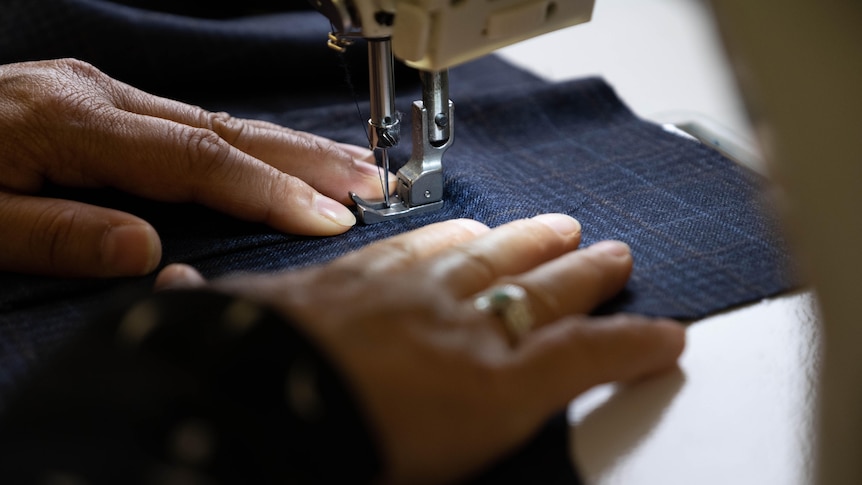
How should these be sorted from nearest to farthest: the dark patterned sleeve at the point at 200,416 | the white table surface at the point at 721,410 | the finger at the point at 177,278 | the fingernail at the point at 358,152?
1. the dark patterned sleeve at the point at 200,416
2. the white table surface at the point at 721,410
3. the finger at the point at 177,278
4. the fingernail at the point at 358,152

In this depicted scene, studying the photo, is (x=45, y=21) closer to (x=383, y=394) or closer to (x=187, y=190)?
(x=187, y=190)

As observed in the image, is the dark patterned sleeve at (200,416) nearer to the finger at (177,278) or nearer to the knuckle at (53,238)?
the finger at (177,278)

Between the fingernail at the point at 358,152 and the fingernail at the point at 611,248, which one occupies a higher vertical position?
the fingernail at the point at 611,248

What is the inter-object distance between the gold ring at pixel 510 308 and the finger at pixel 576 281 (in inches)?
0.9

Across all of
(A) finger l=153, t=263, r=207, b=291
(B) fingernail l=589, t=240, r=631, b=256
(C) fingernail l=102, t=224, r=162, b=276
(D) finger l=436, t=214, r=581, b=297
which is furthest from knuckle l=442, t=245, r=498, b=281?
(C) fingernail l=102, t=224, r=162, b=276

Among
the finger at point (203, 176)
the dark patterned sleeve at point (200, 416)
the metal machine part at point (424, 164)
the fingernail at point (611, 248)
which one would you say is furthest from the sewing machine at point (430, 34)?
the dark patterned sleeve at point (200, 416)

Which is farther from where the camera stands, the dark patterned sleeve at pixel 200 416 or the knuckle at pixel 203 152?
the knuckle at pixel 203 152

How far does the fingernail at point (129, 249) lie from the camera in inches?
32.8

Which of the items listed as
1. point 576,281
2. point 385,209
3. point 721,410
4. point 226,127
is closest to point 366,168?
point 385,209

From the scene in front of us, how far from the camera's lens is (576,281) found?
0.73 meters

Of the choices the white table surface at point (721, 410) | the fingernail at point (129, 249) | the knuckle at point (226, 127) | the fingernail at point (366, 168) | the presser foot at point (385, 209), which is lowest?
the presser foot at point (385, 209)

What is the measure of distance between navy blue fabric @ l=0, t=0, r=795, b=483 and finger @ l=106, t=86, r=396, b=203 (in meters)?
0.09

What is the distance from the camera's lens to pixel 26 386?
556 mm

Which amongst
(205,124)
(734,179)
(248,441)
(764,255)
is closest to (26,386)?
(248,441)
